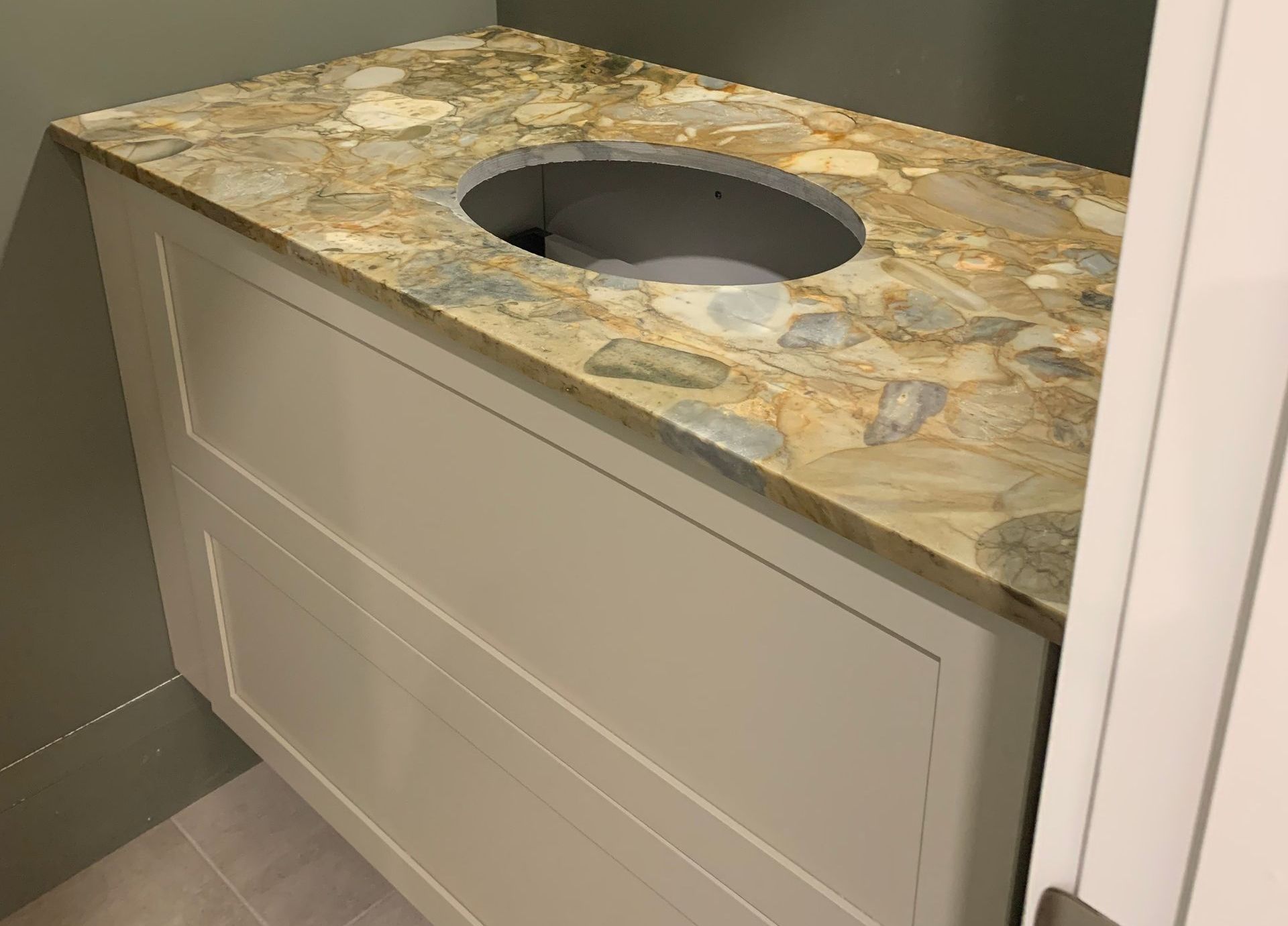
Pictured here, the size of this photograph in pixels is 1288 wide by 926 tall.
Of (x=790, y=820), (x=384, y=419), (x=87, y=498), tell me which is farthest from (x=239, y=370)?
(x=790, y=820)

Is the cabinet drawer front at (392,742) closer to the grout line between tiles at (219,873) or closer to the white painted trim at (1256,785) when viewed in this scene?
the grout line between tiles at (219,873)

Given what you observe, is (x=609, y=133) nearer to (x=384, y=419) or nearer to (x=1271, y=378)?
(x=384, y=419)

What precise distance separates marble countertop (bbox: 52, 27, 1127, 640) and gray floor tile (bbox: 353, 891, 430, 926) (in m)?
0.95

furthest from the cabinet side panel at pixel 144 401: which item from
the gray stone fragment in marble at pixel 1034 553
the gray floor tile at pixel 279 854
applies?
the gray stone fragment in marble at pixel 1034 553

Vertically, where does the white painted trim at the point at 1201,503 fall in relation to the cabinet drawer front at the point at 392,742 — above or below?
above

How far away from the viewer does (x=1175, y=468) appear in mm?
320

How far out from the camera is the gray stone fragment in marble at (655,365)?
807 mm

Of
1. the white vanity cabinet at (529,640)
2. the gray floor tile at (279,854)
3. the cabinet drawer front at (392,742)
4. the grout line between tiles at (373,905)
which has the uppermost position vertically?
the white vanity cabinet at (529,640)

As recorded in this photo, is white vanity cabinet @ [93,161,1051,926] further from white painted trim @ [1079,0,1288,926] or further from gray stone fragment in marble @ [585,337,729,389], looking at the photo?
white painted trim @ [1079,0,1288,926]

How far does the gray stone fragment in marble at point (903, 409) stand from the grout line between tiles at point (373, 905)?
1.14 metres

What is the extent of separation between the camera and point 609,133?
4.17 ft

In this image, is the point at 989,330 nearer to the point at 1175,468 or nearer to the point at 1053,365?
the point at 1053,365

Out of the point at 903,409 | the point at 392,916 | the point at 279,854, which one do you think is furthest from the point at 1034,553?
the point at 279,854

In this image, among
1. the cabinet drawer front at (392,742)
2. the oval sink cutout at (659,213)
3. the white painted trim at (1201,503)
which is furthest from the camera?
the oval sink cutout at (659,213)
